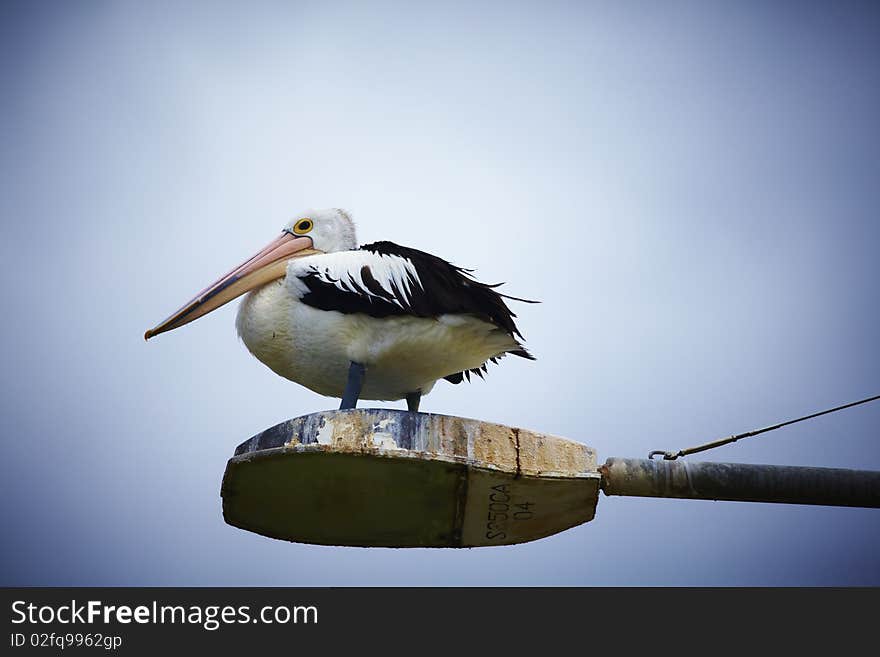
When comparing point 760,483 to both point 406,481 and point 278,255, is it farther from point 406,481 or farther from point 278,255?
point 278,255

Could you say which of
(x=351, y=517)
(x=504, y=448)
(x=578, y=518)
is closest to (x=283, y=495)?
(x=351, y=517)

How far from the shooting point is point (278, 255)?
285 inches

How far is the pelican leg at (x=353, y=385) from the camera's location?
246 inches

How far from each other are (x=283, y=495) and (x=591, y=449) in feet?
6.83

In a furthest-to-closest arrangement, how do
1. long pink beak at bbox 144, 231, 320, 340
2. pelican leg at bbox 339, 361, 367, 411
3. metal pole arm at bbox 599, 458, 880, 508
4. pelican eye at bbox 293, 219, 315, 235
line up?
pelican eye at bbox 293, 219, 315, 235 < long pink beak at bbox 144, 231, 320, 340 < pelican leg at bbox 339, 361, 367, 411 < metal pole arm at bbox 599, 458, 880, 508

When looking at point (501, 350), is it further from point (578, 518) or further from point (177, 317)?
point (177, 317)

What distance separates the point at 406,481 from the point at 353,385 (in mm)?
981

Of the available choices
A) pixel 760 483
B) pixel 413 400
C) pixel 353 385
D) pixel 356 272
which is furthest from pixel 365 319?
pixel 760 483

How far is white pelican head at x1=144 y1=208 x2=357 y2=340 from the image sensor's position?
6910 mm

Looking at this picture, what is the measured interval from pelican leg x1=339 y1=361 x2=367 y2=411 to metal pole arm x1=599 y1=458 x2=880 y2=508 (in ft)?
6.64

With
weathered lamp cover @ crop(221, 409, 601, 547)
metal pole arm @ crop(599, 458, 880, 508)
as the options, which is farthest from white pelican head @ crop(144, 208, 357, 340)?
metal pole arm @ crop(599, 458, 880, 508)

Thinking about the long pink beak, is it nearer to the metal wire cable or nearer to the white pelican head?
the white pelican head

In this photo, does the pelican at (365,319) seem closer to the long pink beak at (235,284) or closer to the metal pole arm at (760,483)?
the long pink beak at (235,284)

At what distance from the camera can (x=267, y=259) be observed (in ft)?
23.5
